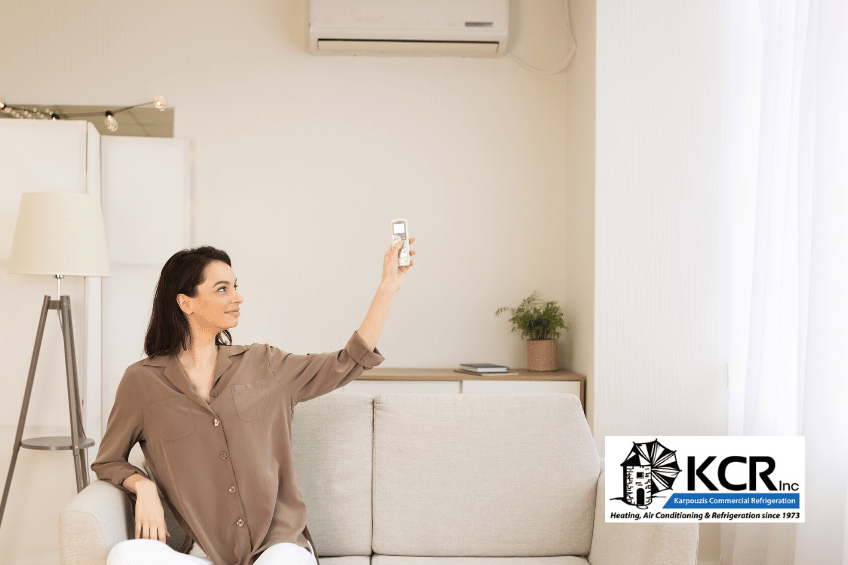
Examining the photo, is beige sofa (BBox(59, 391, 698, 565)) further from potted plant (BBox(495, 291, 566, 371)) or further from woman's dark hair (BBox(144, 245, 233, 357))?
potted plant (BBox(495, 291, 566, 371))

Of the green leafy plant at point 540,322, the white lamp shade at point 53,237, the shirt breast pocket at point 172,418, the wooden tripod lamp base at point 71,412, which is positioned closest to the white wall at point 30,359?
the wooden tripod lamp base at point 71,412

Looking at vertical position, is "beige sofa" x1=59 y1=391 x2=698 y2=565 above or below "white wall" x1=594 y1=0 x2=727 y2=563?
below

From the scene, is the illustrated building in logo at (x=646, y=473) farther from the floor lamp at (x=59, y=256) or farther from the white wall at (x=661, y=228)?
the floor lamp at (x=59, y=256)

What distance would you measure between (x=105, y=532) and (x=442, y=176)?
2.74m

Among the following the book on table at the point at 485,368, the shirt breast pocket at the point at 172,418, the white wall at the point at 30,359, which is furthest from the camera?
the book on table at the point at 485,368

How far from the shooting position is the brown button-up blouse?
1854 mm

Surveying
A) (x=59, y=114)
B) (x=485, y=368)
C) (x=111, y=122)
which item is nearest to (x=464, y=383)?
(x=485, y=368)

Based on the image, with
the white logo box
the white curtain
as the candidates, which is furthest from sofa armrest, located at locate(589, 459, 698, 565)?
the white curtain

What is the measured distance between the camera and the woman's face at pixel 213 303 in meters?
1.97

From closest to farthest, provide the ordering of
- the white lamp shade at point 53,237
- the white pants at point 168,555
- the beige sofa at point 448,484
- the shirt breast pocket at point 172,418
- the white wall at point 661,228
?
the white pants at point 168,555
the shirt breast pocket at point 172,418
the beige sofa at point 448,484
the white lamp shade at point 53,237
the white wall at point 661,228

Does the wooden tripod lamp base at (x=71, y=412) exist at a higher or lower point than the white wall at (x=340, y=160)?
lower

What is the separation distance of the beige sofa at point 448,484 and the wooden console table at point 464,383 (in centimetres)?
129

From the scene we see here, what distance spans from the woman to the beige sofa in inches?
8.4

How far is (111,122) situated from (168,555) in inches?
109
